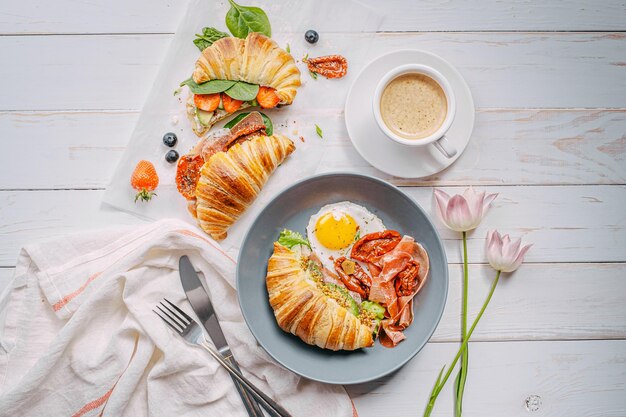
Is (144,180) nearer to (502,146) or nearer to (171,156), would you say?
(171,156)

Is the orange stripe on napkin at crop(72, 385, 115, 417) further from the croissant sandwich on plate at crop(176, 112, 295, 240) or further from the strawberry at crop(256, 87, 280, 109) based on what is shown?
the strawberry at crop(256, 87, 280, 109)

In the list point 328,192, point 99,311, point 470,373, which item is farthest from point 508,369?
point 99,311

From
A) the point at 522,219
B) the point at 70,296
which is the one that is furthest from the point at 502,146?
the point at 70,296

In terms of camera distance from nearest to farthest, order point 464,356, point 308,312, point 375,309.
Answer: point 308,312 < point 375,309 < point 464,356

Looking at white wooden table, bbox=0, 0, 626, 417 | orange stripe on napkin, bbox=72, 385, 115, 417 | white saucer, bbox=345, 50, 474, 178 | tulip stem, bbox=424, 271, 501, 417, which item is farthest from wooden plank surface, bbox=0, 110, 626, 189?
orange stripe on napkin, bbox=72, 385, 115, 417

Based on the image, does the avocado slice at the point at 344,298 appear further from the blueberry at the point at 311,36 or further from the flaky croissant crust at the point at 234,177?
the blueberry at the point at 311,36

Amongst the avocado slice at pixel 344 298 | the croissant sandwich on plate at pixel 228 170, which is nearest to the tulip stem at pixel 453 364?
the avocado slice at pixel 344 298

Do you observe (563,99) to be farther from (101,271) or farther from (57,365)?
(57,365)
